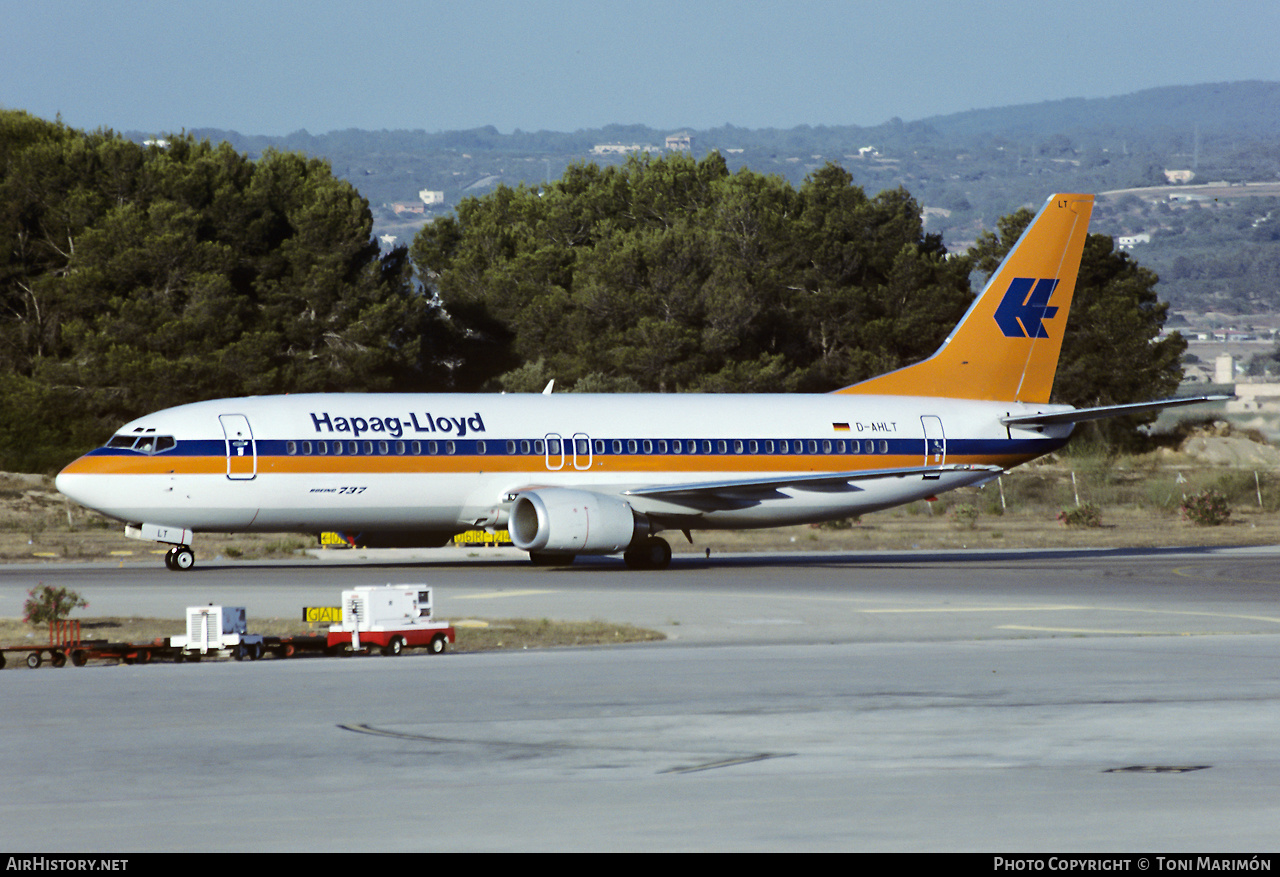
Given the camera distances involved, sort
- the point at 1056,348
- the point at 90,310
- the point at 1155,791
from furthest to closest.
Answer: the point at 90,310 < the point at 1056,348 < the point at 1155,791

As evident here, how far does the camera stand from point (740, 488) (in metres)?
35.7

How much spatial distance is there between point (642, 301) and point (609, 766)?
6803 centimetres

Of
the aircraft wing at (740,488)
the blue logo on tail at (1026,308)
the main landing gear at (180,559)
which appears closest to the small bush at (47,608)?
the main landing gear at (180,559)

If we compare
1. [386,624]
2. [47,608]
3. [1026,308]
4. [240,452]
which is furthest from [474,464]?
[1026,308]

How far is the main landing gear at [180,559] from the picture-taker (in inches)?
1344

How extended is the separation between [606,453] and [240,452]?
25.9 ft

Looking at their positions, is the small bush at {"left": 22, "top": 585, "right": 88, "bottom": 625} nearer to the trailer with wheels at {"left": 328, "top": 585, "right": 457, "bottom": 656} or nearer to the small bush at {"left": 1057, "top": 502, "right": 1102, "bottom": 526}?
the trailer with wheels at {"left": 328, "top": 585, "right": 457, "bottom": 656}

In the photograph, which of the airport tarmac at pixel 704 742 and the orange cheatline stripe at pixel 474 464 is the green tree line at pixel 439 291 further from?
the airport tarmac at pixel 704 742

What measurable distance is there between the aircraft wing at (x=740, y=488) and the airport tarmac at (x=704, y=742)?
11531 millimetres

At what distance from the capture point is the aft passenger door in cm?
3284

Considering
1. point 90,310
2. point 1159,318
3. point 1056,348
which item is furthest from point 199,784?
point 1159,318

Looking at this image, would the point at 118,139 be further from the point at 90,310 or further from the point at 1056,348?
the point at 1056,348

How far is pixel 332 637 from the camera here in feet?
62.5
